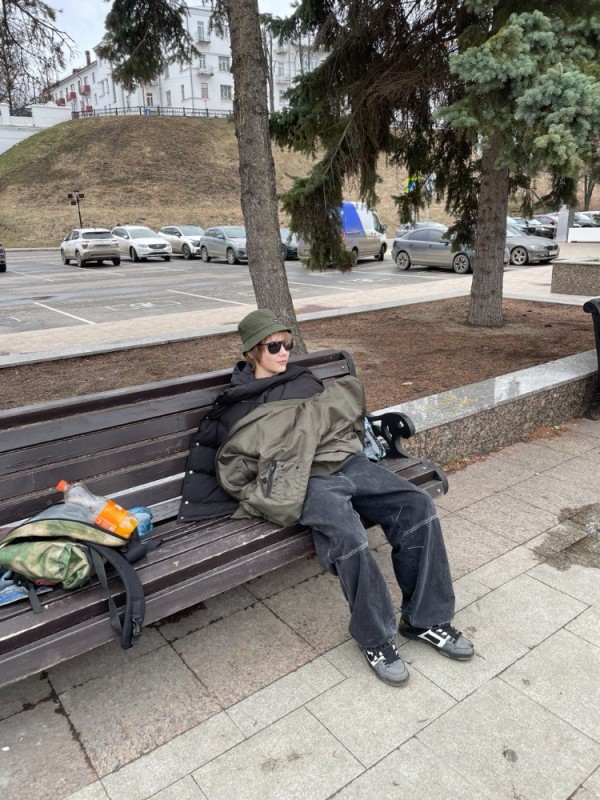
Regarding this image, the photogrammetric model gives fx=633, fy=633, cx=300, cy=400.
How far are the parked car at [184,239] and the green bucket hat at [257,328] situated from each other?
26199mm

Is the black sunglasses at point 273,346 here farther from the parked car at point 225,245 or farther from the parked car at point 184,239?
the parked car at point 184,239

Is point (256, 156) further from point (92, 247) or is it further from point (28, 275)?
point (92, 247)

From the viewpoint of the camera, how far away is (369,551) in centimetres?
256

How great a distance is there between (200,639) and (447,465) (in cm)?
230

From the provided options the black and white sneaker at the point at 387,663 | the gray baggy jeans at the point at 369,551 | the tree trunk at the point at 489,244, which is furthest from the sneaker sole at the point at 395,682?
the tree trunk at the point at 489,244

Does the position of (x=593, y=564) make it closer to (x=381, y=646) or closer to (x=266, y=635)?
(x=381, y=646)

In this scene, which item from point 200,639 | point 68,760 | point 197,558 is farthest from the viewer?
point 200,639

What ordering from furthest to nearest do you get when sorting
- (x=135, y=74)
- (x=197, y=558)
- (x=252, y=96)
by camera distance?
(x=135, y=74) → (x=252, y=96) → (x=197, y=558)

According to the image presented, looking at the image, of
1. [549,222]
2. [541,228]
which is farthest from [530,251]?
[549,222]

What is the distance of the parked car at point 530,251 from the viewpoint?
20250mm

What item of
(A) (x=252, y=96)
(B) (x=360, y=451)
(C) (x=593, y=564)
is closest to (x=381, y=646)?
(B) (x=360, y=451)

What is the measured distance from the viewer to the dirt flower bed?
607 centimetres

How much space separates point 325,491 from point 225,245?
23321mm

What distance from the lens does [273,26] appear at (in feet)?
26.2
